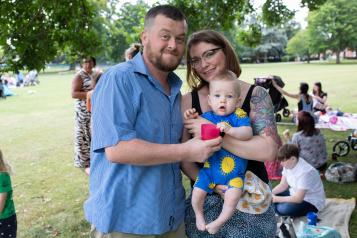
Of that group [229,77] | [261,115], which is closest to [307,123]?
[261,115]

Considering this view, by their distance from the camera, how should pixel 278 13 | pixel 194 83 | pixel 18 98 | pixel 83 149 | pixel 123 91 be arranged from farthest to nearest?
pixel 18 98, pixel 278 13, pixel 83 149, pixel 194 83, pixel 123 91

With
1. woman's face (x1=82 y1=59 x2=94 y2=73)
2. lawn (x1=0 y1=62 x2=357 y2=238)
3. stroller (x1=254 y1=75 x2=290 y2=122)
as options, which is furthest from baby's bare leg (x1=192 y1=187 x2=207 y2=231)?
stroller (x1=254 y1=75 x2=290 y2=122)

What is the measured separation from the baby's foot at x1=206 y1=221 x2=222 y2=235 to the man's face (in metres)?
0.94

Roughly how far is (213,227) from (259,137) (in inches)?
23.4

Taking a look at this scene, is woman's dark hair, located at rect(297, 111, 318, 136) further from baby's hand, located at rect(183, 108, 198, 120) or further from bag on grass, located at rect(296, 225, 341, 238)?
baby's hand, located at rect(183, 108, 198, 120)

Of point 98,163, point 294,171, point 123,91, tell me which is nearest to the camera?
point 123,91

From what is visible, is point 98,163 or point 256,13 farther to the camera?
point 256,13

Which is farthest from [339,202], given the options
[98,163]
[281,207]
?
[98,163]

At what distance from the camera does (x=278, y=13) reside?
904 centimetres

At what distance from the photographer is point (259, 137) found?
7.66 feet

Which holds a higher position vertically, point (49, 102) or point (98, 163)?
point (98, 163)

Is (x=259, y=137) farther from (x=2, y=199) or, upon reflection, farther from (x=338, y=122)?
(x=338, y=122)

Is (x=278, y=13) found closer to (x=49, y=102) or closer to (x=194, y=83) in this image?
(x=194, y=83)

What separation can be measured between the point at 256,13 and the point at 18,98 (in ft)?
64.0
